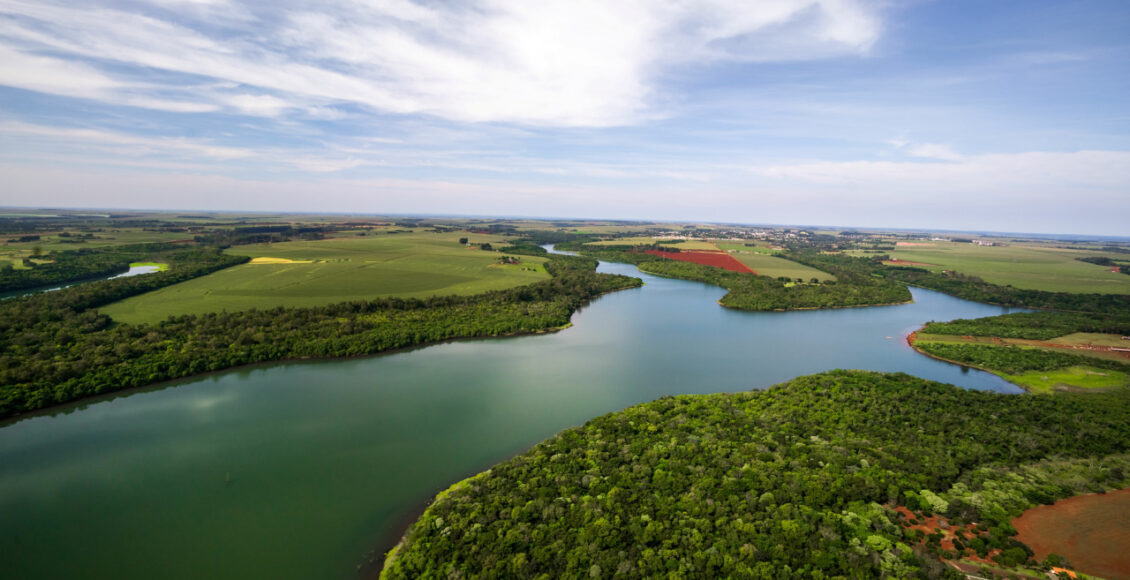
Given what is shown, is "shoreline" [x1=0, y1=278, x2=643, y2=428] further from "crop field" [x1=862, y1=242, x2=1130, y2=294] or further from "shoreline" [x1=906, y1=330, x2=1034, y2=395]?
"crop field" [x1=862, y1=242, x2=1130, y2=294]

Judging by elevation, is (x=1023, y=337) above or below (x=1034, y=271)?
below

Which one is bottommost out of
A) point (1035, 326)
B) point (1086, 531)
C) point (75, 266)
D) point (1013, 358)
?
point (1086, 531)

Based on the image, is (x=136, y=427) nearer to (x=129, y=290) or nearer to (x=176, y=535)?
(x=176, y=535)

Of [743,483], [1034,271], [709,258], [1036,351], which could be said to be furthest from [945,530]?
[1034,271]

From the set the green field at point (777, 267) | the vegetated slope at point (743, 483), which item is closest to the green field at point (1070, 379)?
the vegetated slope at point (743, 483)

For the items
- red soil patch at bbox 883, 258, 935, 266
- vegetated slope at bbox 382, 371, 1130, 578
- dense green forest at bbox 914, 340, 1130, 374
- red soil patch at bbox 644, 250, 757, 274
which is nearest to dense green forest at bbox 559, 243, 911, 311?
red soil patch at bbox 644, 250, 757, 274

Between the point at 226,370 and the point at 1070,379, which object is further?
the point at 1070,379

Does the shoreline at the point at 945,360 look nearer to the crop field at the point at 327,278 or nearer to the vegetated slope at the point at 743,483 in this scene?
the vegetated slope at the point at 743,483

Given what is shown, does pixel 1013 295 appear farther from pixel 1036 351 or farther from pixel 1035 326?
pixel 1036 351
